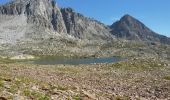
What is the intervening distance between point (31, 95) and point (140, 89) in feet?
46.9

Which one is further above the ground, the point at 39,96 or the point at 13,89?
the point at 13,89

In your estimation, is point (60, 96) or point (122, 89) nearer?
point (60, 96)

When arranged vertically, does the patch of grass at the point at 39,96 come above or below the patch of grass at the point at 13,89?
below

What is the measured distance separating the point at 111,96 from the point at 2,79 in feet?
25.8

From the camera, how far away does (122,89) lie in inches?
1293

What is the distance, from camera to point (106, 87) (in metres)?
33.4

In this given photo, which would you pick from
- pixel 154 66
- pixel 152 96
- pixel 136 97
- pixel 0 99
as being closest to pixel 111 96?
pixel 136 97

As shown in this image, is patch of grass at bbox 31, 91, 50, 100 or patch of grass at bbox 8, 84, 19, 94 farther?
patch of grass at bbox 8, 84, 19, 94

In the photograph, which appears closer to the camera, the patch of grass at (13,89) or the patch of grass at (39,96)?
the patch of grass at (39,96)

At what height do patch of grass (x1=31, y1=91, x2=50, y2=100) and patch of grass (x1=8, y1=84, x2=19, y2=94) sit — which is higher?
patch of grass (x1=8, y1=84, x2=19, y2=94)

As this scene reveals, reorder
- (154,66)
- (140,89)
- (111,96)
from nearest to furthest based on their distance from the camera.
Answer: (111,96) → (140,89) → (154,66)

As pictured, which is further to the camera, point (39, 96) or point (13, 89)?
point (13, 89)

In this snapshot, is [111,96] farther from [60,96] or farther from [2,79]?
[2,79]

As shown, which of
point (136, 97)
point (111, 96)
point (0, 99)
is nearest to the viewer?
point (0, 99)
